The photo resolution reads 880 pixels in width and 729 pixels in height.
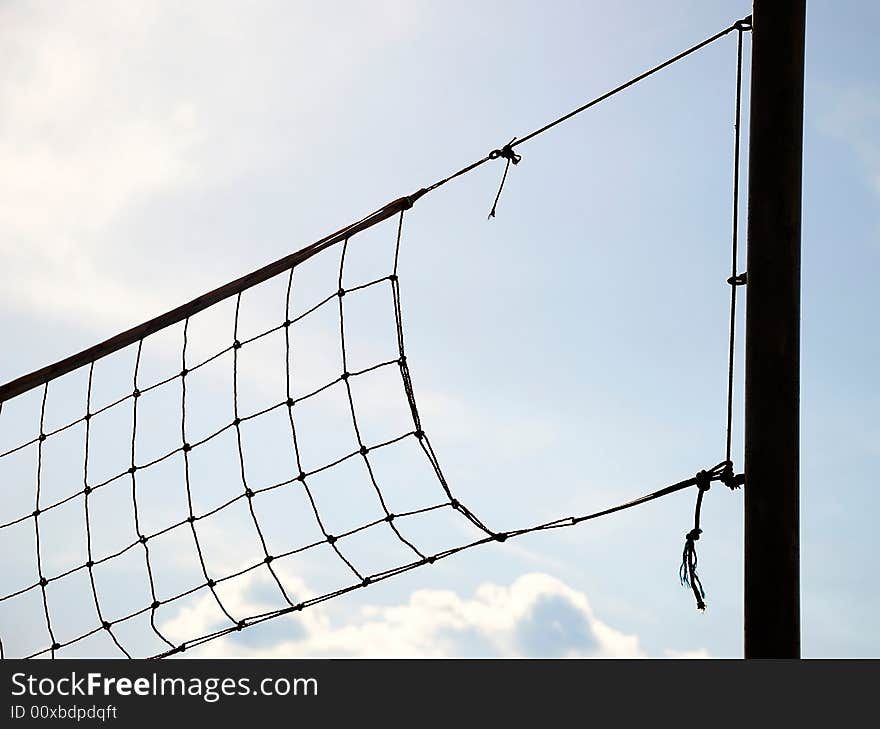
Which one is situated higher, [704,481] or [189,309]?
[189,309]

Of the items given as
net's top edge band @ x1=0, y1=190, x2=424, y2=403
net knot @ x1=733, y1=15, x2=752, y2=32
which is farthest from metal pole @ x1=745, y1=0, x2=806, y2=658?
net's top edge band @ x1=0, y1=190, x2=424, y2=403

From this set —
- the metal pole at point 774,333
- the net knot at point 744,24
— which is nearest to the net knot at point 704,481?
the metal pole at point 774,333

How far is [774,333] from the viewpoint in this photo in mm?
2234

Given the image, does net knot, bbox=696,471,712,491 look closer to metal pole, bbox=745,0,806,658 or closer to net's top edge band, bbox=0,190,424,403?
metal pole, bbox=745,0,806,658

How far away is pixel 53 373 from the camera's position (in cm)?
350

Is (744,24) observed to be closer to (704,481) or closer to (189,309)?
(704,481)

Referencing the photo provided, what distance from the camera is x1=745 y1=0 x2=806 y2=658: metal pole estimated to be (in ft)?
6.95

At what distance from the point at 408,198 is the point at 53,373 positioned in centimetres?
139

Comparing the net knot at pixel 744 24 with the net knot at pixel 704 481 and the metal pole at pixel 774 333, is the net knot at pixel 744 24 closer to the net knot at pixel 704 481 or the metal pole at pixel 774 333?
the metal pole at pixel 774 333

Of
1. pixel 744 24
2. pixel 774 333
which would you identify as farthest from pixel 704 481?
pixel 744 24

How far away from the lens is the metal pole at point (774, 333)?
2.12 metres
